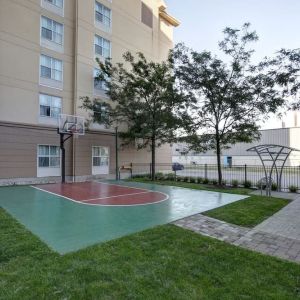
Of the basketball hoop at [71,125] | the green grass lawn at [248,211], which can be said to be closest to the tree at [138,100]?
the basketball hoop at [71,125]

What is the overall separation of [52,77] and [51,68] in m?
0.55

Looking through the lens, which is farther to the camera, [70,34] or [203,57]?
[70,34]

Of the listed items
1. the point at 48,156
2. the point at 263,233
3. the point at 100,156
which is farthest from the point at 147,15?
the point at 263,233

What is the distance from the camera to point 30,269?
3893mm

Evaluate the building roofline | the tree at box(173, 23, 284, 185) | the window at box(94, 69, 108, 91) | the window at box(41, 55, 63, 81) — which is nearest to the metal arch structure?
the tree at box(173, 23, 284, 185)

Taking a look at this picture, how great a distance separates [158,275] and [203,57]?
12.2 m

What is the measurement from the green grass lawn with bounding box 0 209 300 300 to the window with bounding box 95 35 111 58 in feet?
53.4

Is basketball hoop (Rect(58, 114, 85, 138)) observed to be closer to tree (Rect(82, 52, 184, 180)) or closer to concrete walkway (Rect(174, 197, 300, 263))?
tree (Rect(82, 52, 184, 180))

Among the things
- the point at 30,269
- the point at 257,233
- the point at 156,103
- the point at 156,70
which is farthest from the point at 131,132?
the point at 30,269

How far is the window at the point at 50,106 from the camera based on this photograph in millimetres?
16172

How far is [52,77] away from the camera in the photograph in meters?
16.6

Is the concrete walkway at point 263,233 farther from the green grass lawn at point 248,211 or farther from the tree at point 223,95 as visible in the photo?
the tree at point 223,95

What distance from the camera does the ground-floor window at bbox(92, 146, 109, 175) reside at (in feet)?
61.5

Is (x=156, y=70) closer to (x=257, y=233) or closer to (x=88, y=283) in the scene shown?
(x=257, y=233)
